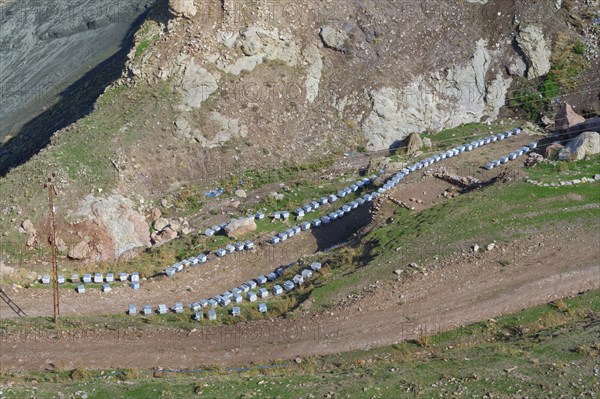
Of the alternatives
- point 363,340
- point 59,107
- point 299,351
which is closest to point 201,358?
point 299,351

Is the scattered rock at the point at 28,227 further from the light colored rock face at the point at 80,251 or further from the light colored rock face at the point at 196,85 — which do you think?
the light colored rock face at the point at 196,85

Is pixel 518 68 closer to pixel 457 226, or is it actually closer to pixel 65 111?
pixel 457 226

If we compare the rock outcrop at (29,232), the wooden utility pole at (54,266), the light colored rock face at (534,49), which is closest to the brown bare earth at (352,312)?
the wooden utility pole at (54,266)

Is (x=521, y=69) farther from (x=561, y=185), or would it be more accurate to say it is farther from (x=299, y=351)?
(x=299, y=351)

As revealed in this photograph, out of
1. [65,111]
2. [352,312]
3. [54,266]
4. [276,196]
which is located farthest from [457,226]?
[65,111]

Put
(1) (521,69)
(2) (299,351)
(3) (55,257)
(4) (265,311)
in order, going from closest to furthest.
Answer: (2) (299,351) → (4) (265,311) → (3) (55,257) → (1) (521,69)

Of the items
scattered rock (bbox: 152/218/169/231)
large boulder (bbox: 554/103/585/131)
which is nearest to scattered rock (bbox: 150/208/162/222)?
scattered rock (bbox: 152/218/169/231)
